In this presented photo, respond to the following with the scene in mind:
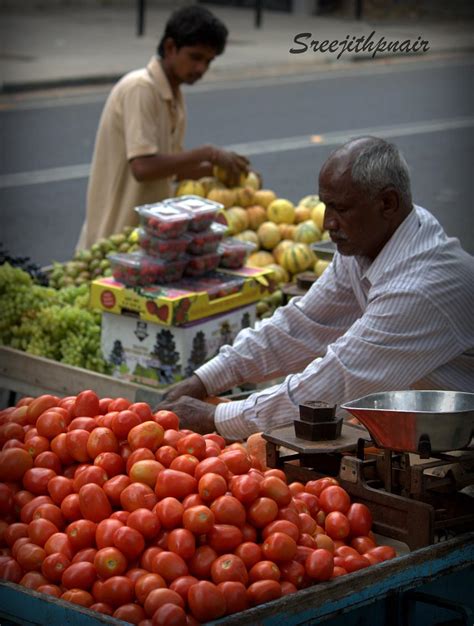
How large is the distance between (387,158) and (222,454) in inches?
47.7

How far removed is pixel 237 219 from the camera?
6.60 metres

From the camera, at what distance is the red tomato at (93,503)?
3145 mm

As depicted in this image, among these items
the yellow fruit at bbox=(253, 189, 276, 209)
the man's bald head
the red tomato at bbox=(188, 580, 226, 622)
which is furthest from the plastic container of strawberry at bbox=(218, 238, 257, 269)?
the red tomato at bbox=(188, 580, 226, 622)

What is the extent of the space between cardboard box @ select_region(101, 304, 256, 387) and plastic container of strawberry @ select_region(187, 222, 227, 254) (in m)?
0.32

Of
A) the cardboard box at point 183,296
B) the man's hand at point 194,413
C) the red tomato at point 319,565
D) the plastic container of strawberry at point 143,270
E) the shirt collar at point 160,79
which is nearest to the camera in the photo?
the red tomato at point 319,565

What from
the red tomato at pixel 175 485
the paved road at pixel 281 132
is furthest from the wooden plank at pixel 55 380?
the paved road at pixel 281 132

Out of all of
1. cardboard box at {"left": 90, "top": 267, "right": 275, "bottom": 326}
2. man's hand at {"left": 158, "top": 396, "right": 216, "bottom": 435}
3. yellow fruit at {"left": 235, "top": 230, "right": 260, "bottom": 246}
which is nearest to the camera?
man's hand at {"left": 158, "top": 396, "right": 216, "bottom": 435}

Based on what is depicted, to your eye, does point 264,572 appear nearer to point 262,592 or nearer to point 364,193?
point 262,592

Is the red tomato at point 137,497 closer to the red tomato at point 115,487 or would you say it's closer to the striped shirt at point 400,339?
the red tomato at point 115,487

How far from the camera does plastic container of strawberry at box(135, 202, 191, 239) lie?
5.21 metres

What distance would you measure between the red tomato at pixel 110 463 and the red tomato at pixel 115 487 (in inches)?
3.0

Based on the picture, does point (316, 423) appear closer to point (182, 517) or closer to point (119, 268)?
point (182, 517)

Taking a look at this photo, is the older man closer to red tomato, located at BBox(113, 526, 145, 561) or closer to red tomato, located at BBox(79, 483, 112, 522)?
red tomato, located at BBox(79, 483, 112, 522)

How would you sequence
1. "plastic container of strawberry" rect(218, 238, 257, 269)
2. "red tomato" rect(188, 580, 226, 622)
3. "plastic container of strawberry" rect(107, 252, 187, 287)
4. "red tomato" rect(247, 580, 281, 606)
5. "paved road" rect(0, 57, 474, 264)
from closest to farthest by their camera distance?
"red tomato" rect(188, 580, 226, 622) < "red tomato" rect(247, 580, 281, 606) < "plastic container of strawberry" rect(107, 252, 187, 287) < "plastic container of strawberry" rect(218, 238, 257, 269) < "paved road" rect(0, 57, 474, 264)
